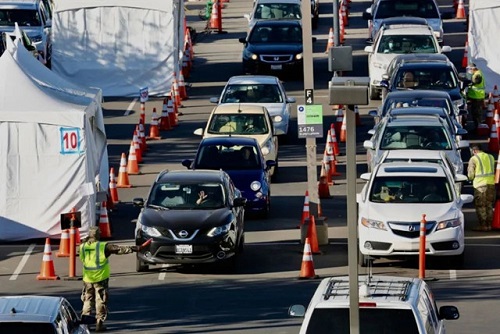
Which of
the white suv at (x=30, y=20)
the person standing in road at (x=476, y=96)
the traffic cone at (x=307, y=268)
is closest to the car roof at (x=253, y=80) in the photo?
the person standing in road at (x=476, y=96)

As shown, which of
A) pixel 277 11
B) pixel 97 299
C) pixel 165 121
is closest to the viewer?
pixel 97 299

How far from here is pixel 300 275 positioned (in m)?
26.9

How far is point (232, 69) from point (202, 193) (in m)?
23.0

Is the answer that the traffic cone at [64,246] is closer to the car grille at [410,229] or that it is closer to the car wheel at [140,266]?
the car wheel at [140,266]

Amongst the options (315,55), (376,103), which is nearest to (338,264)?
(376,103)

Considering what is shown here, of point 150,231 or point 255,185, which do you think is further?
point 255,185

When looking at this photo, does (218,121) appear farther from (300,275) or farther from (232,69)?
(232,69)

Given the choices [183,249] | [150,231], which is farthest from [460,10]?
[183,249]

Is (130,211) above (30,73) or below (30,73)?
below

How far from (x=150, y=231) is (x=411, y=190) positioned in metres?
4.28

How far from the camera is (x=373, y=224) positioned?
2703cm

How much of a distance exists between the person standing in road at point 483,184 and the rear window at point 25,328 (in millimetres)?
14011

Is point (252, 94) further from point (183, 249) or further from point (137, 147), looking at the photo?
point (183, 249)

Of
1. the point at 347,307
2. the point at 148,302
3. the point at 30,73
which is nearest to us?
the point at 347,307
